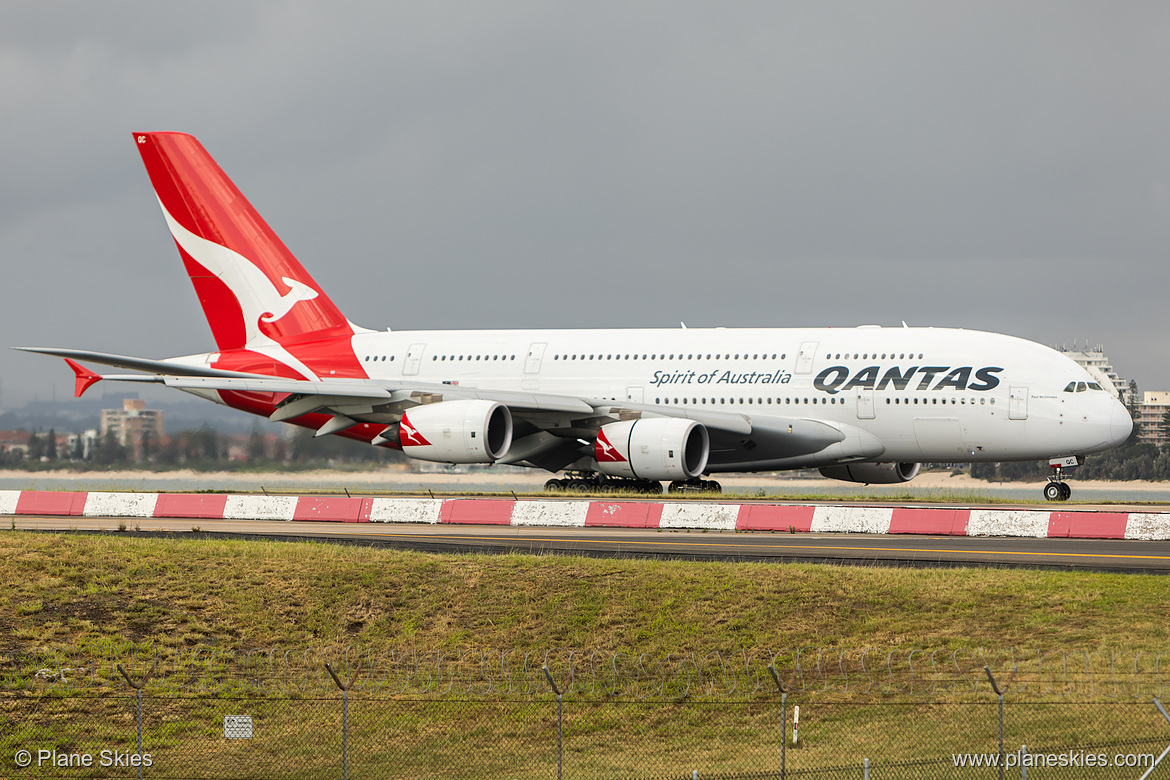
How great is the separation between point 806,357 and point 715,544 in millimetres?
12017

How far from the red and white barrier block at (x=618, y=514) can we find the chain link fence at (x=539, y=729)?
1007cm

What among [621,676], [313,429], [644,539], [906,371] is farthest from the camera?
[313,429]

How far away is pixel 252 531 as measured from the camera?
89.8 ft

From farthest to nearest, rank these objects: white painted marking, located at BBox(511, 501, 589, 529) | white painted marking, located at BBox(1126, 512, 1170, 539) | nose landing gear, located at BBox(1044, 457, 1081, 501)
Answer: nose landing gear, located at BBox(1044, 457, 1081, 501) → white painted marking, located at BBox(511, 501, 589, 529) → white painted marking, located at BBox(1126, 512, 1170, 539)

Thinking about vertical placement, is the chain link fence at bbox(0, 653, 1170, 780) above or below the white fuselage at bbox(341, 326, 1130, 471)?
below

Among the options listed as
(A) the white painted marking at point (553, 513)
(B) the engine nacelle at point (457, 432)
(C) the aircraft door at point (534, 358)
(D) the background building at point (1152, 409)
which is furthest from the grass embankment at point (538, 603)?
(D) the background building at point (1152, 409)

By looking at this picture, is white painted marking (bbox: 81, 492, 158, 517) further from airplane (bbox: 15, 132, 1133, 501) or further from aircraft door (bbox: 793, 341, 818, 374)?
aircraft door (bbox: 793, 341, 818, 374)

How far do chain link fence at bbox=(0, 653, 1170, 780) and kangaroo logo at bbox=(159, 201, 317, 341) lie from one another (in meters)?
25.2

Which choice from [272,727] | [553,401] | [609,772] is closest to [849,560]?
[609,772]

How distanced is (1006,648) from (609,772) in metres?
5.04

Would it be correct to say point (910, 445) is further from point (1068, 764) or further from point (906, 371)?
point (1068, 764)

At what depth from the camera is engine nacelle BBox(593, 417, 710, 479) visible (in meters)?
33.2

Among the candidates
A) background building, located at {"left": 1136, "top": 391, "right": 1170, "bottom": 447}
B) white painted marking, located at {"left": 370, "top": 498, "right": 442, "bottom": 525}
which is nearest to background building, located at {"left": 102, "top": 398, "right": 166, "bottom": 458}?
white painted marking, located at {"left": 370, "top": 498, "right": 442, "bottom": 525}

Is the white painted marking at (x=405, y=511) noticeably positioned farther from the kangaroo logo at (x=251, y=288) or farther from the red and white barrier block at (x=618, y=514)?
the kangaroo logo at (x=251, y=288)
